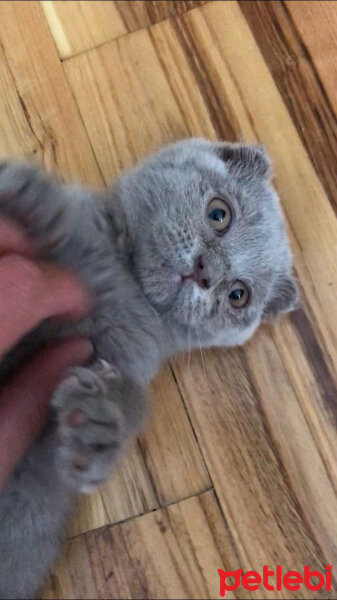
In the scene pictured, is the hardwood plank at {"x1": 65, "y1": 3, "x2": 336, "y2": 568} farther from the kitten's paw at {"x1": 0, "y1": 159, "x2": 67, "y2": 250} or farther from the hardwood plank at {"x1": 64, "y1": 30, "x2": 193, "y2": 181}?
the kitten's paw at {"x1": 0, "y1": 159, "x2": 67, "y2": 250}

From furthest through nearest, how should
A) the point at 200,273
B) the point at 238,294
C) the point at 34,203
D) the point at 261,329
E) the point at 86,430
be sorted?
1. the point at 261,329
2. the point at 238,294
3. the point at 200,273
4. the point at 34,203
5. the point at 86,430

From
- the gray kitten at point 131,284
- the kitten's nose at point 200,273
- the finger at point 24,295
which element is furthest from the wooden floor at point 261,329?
the finger at point 24,295

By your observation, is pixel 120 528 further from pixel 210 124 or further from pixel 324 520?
pixel 210 124

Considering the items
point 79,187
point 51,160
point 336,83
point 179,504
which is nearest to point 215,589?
point 179,504

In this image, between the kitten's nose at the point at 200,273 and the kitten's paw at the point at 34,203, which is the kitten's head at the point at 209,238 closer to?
the kitten's nose at the point at 200,273

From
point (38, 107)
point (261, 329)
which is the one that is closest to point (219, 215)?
point (261, 329)

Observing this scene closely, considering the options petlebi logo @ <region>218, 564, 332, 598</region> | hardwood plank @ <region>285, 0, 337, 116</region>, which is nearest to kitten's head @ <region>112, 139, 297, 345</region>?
hardwood plank @ <region>285, 0, 337, 116</region>

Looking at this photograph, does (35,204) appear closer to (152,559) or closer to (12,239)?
(12,239)
